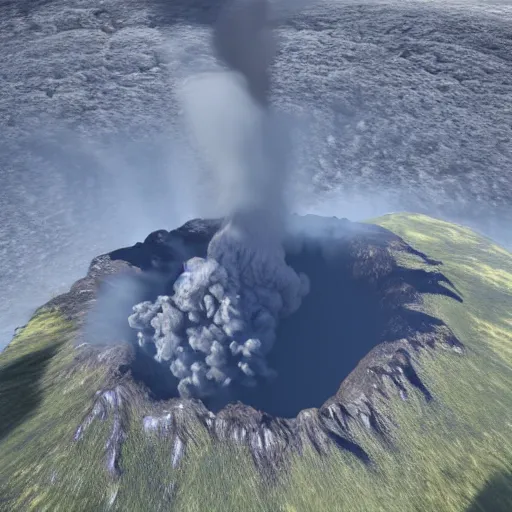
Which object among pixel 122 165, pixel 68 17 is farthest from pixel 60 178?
pixel 68 17

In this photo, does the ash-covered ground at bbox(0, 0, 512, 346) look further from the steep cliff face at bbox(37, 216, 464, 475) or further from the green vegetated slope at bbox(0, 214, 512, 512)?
the green vegetated slope at bbox(0, 214, 512, 512)

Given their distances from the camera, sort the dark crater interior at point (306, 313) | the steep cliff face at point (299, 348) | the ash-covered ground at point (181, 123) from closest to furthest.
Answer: the steep cliff face at point (299, 348) → the dark crater interior at point (306, 313) → the ash-covered ground at point (181, 123)

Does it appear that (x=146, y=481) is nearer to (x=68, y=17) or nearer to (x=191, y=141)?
(x=68, y=17)

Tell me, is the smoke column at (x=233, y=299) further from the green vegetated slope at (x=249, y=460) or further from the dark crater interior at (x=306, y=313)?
the green vegetated slope at (x=249, y=460)

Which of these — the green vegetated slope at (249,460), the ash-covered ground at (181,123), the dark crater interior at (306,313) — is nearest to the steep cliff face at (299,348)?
the dark crater interior at (306,313)

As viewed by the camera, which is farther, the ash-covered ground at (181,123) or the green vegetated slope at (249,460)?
the ash-covered ground at (181,123)

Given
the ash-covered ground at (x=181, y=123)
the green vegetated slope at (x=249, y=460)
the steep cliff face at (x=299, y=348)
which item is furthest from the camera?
the ash-covered ground at (x=181, y=123)
